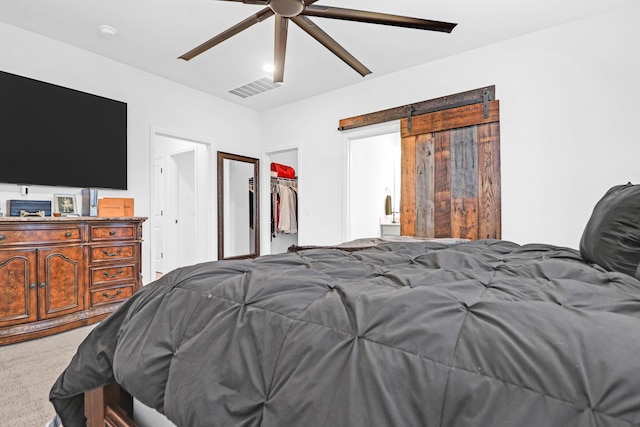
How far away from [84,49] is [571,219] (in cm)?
499

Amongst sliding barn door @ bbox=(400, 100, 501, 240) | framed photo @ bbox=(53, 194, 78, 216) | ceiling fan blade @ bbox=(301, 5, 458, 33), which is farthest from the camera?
sliding barn door @ bbox=(400, 100, 501, 240)

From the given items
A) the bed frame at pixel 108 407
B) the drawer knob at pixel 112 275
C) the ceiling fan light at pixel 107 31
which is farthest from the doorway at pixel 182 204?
the bed frame at pixel 108 407

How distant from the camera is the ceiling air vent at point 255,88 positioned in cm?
433

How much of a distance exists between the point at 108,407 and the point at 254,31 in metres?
3.10

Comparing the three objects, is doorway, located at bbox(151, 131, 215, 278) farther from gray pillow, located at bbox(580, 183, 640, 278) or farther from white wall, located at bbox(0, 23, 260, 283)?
gray pillow, located at bbox(580, 183, 640, 278)

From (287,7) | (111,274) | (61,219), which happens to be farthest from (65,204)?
(287,7)

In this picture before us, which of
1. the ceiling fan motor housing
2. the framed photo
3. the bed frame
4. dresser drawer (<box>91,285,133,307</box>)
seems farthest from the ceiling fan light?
the bed frame

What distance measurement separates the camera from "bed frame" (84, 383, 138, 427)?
3.59 feet

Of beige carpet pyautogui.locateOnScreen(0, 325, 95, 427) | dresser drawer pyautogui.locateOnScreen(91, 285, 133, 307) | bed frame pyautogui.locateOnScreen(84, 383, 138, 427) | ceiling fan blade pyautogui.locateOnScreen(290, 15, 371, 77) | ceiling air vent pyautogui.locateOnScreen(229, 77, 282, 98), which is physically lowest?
beige carpet pyautogui.locateOnScreen(0, 325, 95, 427)

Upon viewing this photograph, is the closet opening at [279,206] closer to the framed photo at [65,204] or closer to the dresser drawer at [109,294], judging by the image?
the dresser drawer at [109,294]

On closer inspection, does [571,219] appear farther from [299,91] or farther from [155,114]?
[155,114]

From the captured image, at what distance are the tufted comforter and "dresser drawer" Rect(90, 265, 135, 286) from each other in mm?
2260

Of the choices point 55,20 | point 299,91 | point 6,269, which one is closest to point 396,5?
point 299,91

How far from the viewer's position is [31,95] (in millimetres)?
3078
